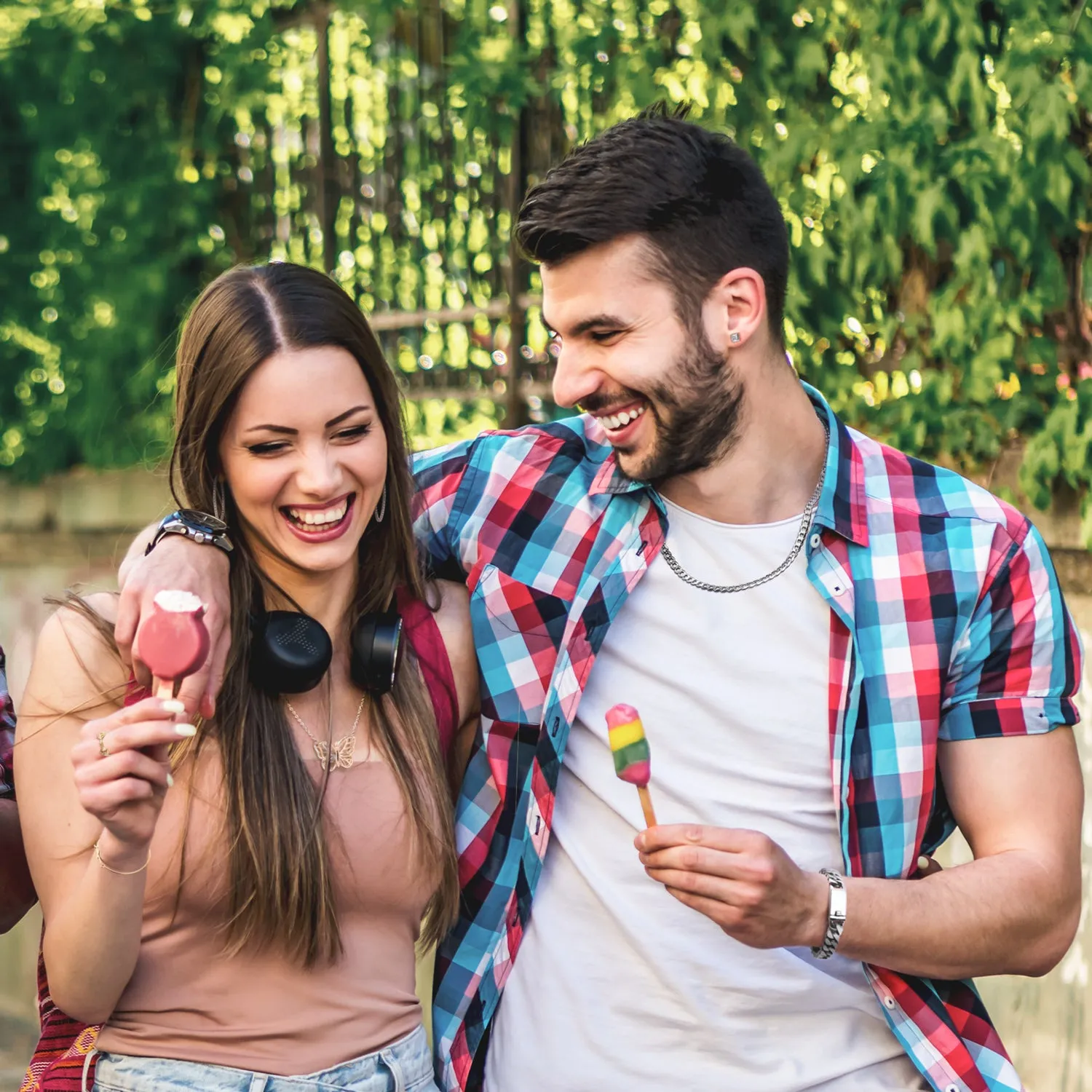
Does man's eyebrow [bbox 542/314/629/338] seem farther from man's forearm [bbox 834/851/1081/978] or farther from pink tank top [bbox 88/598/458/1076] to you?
man's forearm [bbox 834/851/1081/978]

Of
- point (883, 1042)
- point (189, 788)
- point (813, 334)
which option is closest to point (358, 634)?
point (189, 788)

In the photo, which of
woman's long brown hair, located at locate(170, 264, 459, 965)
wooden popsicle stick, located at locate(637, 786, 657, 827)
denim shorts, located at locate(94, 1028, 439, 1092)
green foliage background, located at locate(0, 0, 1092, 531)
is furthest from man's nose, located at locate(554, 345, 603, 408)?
green foliage background, located at locate(0, 0, 1092, 531)

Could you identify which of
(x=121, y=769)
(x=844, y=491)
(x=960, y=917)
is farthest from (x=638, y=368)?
(x=121, y=769)

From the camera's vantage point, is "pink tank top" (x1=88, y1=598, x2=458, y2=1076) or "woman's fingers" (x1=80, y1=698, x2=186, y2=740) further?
"pink tank top" (x1=88, y1=598, x2=458, y2=1076)

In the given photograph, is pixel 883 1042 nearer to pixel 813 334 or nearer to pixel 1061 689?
pixel 1061 689

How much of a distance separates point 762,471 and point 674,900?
2.81 ft

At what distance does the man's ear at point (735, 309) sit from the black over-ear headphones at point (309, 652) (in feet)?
2.82

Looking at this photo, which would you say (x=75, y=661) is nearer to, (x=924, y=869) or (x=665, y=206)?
(x=665, y=206)

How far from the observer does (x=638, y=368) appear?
2857 millimetres

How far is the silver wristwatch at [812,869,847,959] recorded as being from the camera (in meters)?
2.46

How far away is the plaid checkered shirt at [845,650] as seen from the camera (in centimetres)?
271

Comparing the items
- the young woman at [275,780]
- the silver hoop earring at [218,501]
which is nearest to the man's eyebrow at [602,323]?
the young woman at [275,780]

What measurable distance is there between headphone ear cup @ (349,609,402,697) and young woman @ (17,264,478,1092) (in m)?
0.06

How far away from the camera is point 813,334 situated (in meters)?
4.23
